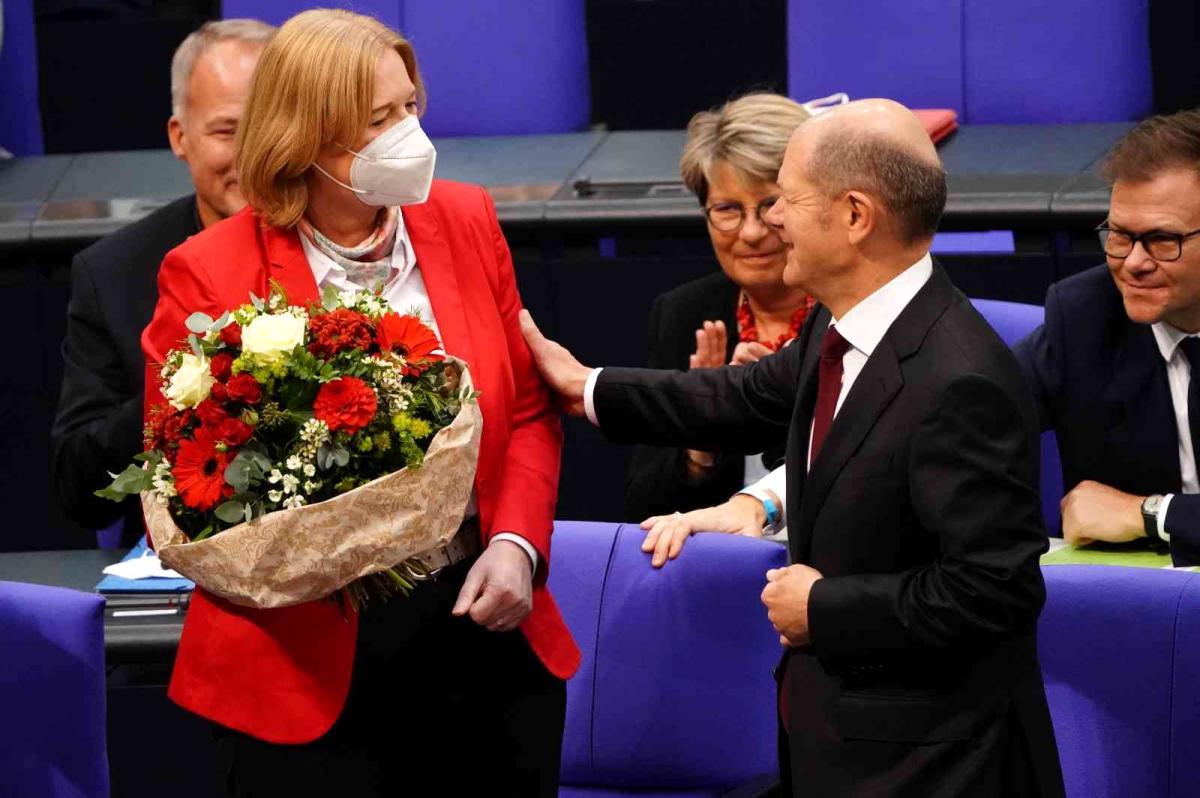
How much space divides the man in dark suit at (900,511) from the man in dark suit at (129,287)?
1.12 metres

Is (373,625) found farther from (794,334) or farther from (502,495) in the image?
(794,334)

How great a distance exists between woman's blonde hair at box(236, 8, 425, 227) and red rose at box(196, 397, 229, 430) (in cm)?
32

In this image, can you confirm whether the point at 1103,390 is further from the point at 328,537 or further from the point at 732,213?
the point at 328,537

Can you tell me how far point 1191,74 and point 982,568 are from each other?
2883 millimetres

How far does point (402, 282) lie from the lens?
228cm

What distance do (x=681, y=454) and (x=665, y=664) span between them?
64 centimetres

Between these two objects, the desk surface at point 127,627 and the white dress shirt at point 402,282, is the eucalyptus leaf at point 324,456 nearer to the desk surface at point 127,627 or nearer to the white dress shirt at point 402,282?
the white dress shirt at point 402,282

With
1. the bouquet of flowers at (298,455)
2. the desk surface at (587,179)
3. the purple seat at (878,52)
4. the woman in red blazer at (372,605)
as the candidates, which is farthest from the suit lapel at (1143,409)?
the purple seat at (878,52)

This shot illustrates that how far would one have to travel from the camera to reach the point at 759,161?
11.0 feet

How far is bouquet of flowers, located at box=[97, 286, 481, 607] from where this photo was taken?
6.39 feet

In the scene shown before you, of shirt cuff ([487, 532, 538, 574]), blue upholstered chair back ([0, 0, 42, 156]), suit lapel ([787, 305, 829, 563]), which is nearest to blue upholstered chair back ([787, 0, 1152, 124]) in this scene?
blue upholstered chair back ([0, 0, 42, 156])

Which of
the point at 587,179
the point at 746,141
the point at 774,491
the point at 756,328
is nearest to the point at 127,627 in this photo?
the point at 774,491

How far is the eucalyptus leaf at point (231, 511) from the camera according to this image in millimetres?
1942

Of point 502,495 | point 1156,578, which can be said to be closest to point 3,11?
point 502,495
